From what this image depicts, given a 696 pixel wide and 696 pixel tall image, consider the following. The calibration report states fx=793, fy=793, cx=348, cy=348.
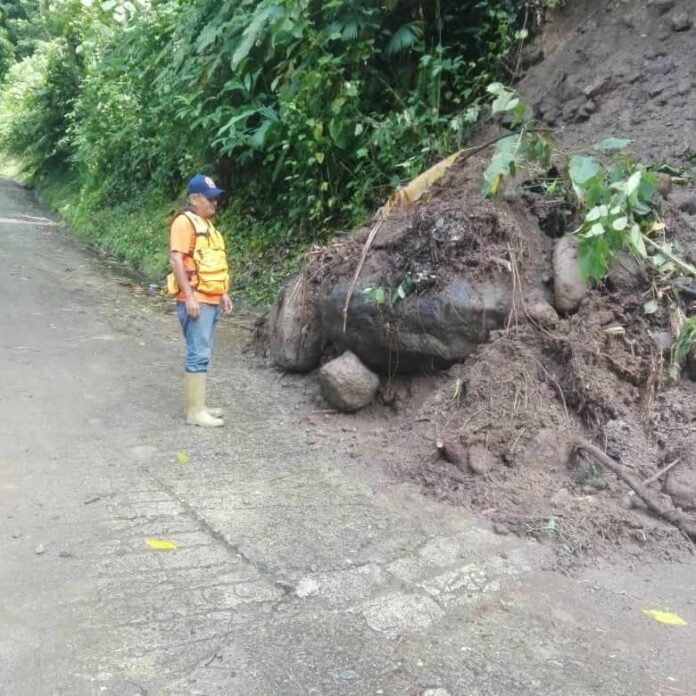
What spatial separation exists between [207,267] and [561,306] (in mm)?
2317

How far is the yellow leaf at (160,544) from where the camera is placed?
3705mm

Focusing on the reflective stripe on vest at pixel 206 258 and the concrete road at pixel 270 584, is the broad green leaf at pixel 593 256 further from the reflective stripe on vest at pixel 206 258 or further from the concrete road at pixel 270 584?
the reflective stripe on vest at pixel 206 258

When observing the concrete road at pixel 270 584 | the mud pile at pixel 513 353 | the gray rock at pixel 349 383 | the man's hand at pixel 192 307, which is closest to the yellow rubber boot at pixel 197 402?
the concrete road at pixel 270 584

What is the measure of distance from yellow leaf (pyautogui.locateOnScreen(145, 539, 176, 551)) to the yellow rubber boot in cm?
163

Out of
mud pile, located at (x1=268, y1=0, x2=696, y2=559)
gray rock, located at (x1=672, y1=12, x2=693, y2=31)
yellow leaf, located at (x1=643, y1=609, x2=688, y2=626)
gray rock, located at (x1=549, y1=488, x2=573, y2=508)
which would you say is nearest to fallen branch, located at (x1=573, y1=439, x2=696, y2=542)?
mud pile, located at (x1=268, y1=0, x2=696, y2=559)

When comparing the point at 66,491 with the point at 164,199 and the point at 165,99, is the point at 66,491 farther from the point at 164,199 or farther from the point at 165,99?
the point at 164,199

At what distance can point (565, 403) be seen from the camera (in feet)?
15.5

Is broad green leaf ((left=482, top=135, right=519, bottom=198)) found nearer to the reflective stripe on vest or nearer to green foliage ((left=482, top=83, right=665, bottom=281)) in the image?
green foliage ((left=482, top=83, right=665, bottom=281))

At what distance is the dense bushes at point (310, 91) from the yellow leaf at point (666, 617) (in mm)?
4809

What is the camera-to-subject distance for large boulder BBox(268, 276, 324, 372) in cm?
608

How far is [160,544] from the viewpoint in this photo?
374cm

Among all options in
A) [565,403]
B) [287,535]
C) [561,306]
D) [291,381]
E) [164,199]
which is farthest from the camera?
[164,199]

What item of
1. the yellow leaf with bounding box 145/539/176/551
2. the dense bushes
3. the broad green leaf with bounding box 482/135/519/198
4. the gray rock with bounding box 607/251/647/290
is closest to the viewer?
the yellow leaf with bounding box 145/539/176/551

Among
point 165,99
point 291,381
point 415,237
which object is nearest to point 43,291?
point 165,99
